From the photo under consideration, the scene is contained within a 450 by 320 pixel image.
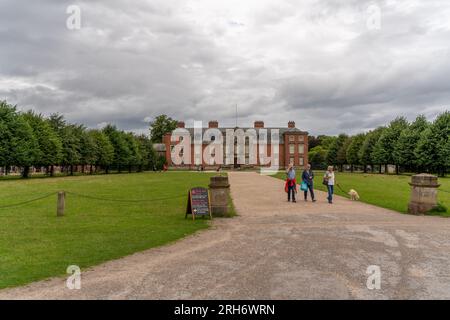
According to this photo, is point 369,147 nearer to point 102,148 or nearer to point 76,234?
point 102,148

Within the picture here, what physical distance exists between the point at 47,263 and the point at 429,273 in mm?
7178

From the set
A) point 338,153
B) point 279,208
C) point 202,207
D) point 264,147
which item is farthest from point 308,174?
point 264,147

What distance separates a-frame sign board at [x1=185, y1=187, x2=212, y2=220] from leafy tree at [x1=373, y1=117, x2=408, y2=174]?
58.7m

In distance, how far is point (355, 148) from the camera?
79875mm

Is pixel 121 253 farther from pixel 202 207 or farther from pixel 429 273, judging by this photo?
pixel 429 273

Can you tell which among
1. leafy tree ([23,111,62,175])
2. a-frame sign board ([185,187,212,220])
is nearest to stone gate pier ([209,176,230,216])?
a-frame sign board ([185,187,212,220])

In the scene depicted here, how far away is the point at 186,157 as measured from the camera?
98.9 meters

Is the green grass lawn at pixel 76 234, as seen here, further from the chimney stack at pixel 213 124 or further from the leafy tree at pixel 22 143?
the chimney stack at pixel 213 124

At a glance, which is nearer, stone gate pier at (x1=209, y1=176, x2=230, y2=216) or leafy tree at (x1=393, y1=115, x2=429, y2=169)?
stone gate pier at (x1=209, y1=176, x2=230, y2=216)

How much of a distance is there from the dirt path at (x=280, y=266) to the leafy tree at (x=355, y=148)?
70965mm

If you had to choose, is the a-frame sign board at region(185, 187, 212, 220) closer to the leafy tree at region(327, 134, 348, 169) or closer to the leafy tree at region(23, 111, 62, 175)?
the leafy tree at region(23, 111, 62, 175)

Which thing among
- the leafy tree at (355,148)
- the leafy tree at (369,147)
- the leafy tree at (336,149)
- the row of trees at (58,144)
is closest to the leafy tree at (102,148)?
the row of trees at (58,144)

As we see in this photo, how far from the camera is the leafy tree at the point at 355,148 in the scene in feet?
259

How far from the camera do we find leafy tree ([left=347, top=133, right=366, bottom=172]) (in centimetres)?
7894
